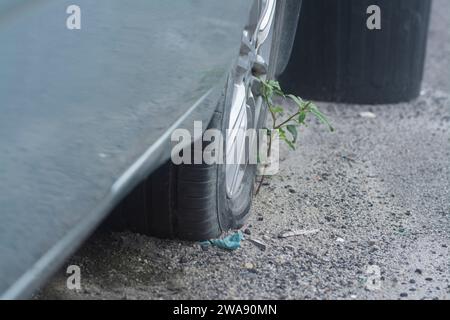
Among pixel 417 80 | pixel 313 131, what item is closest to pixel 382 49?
pixel 417 80

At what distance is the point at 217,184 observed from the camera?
2.76 metres

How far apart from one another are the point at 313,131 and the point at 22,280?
292 centimetres

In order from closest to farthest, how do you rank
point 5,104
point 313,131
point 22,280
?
point 22,280 < point 5,104 < point 313,131

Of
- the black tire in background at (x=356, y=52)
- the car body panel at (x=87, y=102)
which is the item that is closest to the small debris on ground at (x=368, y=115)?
the black tire in background at (x=356, y=52)

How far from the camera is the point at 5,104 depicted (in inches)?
82.2

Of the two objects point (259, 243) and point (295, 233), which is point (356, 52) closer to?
point (295, 233)

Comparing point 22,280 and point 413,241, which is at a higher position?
point 22,280

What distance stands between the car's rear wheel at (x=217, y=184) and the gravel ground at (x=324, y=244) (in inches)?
3.2

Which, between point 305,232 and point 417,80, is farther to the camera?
point 417,80

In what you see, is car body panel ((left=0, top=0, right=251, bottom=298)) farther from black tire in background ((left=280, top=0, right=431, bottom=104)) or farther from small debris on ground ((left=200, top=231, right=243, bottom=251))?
black tire in background ((left=280, top=0, right=431, bottom=104))

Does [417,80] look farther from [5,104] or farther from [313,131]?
[5,104]

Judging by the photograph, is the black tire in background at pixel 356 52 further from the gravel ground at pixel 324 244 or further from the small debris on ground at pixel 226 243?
the small debris on ground at pixel 226 243
